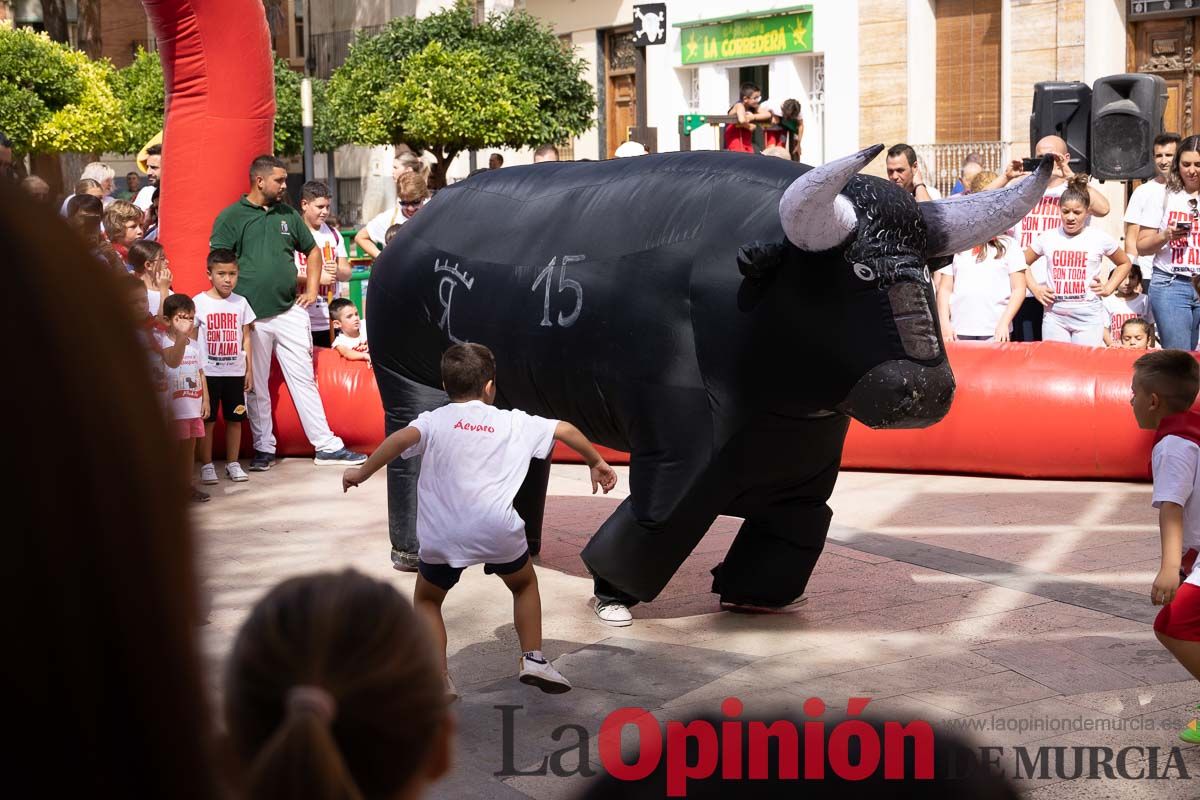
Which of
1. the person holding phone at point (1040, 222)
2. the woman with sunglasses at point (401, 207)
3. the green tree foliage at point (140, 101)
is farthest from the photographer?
the green tree foliage at point (140, 101)

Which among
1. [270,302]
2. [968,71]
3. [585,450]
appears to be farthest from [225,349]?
[968,71]

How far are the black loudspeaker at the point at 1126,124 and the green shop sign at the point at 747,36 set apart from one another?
11.5 meters

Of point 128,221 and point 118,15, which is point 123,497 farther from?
point 118,15

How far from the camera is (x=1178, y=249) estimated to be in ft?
29.8

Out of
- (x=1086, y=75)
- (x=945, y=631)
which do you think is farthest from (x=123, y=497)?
(x=1086, y=75)

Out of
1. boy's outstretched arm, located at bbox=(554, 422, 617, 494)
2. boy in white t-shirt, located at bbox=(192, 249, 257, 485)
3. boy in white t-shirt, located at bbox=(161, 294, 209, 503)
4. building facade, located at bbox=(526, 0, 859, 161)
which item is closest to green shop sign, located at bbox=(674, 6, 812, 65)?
building facade, located at bbox=(526, 0, 859, 161)

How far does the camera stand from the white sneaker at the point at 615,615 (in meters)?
5.77

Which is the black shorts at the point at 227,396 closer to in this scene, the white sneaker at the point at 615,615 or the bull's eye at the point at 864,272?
the white sneaker at the point at 615,615

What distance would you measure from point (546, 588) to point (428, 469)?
5.49 feet

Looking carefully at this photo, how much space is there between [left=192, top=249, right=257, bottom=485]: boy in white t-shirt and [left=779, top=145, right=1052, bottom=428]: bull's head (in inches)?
191

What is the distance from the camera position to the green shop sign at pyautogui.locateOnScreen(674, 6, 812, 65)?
22.0 meters

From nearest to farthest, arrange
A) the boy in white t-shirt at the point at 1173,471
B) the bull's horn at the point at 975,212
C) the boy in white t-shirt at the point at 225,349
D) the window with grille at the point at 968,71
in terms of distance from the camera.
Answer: the boy in white t-shirt at the point at 1173,471 → the bull's horn at the point at 975,212 → the boy in white t-shirt at the point at 225,349 → the window with grille at the point at 968,71

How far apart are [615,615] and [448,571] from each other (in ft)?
3.71

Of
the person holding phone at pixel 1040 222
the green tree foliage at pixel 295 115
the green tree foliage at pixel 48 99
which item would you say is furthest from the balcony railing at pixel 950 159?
the green tree foliage at pixel 48 99
